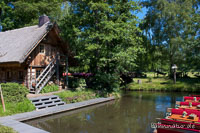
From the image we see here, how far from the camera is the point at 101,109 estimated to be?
555 inches

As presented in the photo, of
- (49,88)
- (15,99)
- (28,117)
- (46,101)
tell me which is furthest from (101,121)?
(49,88)

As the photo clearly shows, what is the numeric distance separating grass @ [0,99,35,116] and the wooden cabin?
3.27 metres

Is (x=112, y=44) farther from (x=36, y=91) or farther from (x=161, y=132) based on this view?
(x=161, y=132)

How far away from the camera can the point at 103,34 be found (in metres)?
17.4

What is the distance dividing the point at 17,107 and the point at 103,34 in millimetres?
10092

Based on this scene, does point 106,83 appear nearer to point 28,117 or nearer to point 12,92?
point 12,92

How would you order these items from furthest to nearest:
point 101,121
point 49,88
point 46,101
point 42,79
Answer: point 49,88 → point 42,79 → point 46,101 → point 101,121

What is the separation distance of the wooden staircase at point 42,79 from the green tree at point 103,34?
9.47ft

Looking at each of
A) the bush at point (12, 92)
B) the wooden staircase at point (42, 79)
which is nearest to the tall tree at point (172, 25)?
the wooden staircase at point (42, 79)

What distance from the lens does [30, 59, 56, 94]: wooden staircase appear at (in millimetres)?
15723

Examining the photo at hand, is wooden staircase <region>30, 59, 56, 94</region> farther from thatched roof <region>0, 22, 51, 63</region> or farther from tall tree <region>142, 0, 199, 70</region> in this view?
tall tree <region>142, 0, 199, 70</region>

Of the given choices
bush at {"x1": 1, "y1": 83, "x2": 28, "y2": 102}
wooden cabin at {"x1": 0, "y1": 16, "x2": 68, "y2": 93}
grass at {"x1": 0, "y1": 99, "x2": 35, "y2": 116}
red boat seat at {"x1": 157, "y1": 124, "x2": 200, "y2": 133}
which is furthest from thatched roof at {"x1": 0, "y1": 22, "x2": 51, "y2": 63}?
red boat seat at {"x1": 157, "y1": 124, "x2": 200, "y2": 133}

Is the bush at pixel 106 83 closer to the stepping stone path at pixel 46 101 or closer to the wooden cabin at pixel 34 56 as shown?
the wooden cabin at pixel 34 56

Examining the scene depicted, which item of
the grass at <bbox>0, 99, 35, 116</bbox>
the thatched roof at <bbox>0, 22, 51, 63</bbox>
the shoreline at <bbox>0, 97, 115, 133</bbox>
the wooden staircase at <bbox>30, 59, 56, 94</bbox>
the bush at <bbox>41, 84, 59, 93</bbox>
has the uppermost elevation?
the thatched roof at <bbox>0, 22, 51, 63</bbox>
